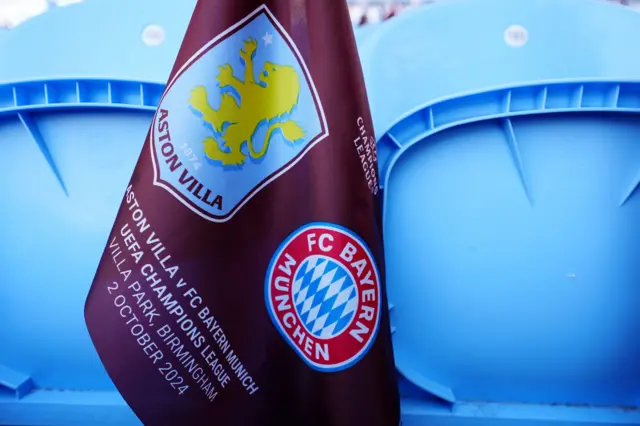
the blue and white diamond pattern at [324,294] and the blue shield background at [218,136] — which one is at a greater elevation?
the blue shield background at [218,136]

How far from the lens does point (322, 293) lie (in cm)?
67

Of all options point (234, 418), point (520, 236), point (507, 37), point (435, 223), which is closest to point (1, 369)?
point (234, 418)

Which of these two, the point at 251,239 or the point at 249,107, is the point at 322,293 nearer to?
the point at 251,239

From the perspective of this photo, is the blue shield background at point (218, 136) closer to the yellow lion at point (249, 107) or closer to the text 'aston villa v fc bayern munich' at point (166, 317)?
the yellow lion at point (249, 107)

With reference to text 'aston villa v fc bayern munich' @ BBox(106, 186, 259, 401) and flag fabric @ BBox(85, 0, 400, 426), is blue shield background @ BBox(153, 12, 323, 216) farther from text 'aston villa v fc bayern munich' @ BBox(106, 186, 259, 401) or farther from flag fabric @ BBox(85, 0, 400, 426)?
text 'aston villa v fc bayern munich' @ BBox(106, 186, 259, 401)

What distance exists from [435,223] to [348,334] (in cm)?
49

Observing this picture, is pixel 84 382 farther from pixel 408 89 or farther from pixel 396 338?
pixel 408 89

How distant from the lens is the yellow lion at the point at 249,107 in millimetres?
640

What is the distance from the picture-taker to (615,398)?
1083mm

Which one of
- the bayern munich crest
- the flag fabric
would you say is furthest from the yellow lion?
the bayern munich crest

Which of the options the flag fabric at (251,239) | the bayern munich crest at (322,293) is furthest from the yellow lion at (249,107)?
the bayern munich crest at (322,293)

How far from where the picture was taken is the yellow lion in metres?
0.64

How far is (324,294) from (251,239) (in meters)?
0.16

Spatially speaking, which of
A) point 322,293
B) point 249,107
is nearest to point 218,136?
point 249,107
